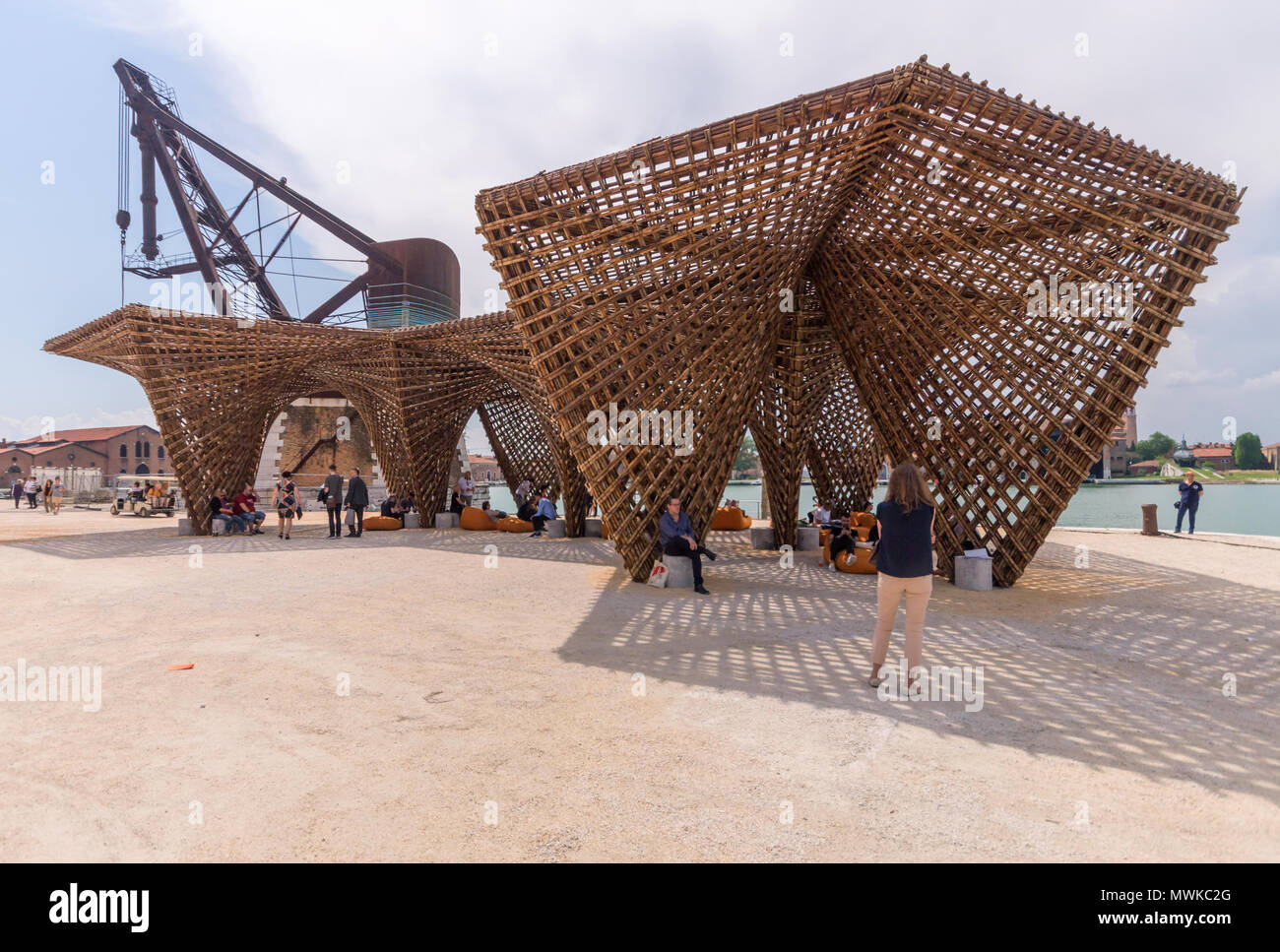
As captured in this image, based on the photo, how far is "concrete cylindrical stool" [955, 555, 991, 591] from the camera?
6.63m

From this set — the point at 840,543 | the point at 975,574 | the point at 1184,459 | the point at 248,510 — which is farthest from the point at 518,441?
the point at 1184,459

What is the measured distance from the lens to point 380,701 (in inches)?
131

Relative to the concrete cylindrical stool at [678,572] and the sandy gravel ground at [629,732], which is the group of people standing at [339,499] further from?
the concrete cylindrical stool at [678,572]

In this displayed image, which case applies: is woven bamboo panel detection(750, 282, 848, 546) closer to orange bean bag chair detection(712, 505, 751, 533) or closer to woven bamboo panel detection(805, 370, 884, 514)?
woven bamboo panel detection(805, 370, 884, 514)

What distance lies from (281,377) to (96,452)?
173 ft

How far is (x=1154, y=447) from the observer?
81625 mm

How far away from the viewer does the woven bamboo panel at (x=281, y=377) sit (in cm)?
1162

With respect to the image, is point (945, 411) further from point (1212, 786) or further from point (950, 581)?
point (1212, 786)

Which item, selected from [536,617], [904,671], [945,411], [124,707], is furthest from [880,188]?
[124,707]

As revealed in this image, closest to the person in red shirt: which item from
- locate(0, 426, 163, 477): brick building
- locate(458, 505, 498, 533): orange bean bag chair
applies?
locate(458, 505, 498, 533): orange bean bag chair

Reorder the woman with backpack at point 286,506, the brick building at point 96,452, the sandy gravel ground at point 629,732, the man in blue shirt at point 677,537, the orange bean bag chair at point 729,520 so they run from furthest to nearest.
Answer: the brick building at point 96,452, the orange bean bag chair at point 729,520, the woman with backpack at point 286,506, the man in blue shirt at point 677,537, the sandy gravel ground at point 629,732

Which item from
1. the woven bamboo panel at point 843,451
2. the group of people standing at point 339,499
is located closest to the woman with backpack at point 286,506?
the group of people standing at point 339,499

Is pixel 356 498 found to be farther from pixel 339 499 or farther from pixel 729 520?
pixel 729 520

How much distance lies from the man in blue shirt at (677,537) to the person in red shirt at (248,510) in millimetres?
9371
